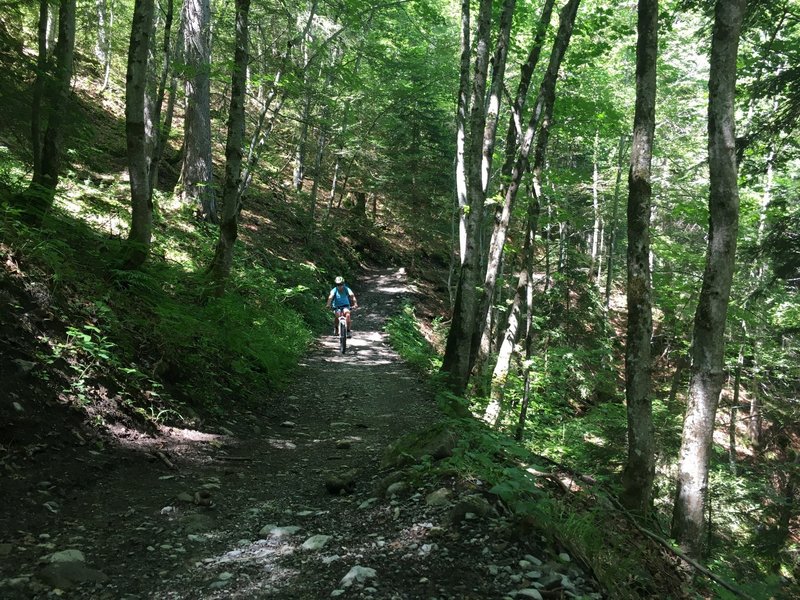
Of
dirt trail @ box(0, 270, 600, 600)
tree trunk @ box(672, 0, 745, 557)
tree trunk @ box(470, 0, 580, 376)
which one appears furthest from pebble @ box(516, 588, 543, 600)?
tree trunk @ box(470, 0, 580, 376)

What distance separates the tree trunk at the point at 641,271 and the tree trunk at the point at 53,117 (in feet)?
22.8

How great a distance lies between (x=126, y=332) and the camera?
6250mm

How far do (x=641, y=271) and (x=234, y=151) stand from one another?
6.92 metres

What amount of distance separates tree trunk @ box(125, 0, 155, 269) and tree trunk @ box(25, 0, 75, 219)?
0.76 m

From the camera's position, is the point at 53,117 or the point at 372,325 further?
the point at 372,325

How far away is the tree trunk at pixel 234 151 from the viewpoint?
355 inches

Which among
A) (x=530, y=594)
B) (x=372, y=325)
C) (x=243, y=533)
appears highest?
(x=372, y=325)

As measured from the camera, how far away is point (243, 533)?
13.1ft

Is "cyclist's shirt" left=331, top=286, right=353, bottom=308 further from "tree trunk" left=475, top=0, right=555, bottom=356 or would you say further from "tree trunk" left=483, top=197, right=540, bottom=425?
"tree trunk" left=483, top=197, right=540, bottom=425

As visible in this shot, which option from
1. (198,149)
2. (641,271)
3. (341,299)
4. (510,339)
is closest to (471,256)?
(510,339)

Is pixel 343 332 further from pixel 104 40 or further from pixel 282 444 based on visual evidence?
pixel 104 40

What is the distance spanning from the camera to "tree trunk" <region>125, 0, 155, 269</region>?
23.8ft

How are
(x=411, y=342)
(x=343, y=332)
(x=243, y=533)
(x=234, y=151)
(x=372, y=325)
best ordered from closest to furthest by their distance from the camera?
(x=243, y=533), (x=234, y=151), (x=343, y=332), (x=411, y=342), (x=372, y=325)

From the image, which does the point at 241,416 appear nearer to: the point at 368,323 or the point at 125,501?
the point at 125,501
